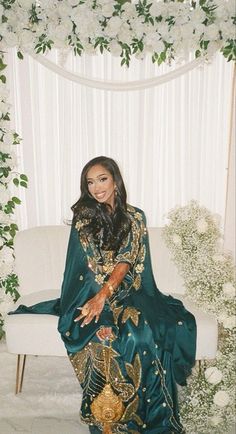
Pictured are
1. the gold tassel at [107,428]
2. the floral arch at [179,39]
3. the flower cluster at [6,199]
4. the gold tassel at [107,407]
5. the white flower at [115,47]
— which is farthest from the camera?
the flower cluster at [6,199]

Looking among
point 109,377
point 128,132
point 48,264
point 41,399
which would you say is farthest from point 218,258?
point 128,132

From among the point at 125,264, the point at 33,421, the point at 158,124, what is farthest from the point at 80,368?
the point at 158,124

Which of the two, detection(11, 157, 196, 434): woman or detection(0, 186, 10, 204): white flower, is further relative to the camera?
detection(0, 186, 10, 204): white flower

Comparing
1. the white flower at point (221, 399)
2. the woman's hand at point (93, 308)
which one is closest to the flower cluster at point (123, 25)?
the woman's hand at point (93, 308)

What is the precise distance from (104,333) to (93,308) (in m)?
0.16

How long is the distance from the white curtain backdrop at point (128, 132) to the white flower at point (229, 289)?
151 centimetres

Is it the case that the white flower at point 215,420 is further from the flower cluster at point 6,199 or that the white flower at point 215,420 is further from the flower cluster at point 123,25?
the flower cluster at point 123,25

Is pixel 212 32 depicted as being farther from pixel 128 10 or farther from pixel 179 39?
pixel 128 10

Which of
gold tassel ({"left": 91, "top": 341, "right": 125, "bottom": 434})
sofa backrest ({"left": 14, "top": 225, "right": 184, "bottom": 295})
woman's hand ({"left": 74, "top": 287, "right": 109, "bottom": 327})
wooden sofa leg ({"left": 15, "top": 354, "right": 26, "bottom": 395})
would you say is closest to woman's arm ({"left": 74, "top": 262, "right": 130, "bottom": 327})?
woman's hand ({"left": 74, "top": 287, "right": 109, "bottom": 327})

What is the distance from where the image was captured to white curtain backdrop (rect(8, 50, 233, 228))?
444 centimetres

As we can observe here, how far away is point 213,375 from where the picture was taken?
9.17 feet

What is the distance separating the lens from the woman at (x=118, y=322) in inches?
107

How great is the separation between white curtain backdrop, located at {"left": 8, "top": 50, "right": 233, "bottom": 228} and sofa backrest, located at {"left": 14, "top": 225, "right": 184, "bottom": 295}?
657 mm

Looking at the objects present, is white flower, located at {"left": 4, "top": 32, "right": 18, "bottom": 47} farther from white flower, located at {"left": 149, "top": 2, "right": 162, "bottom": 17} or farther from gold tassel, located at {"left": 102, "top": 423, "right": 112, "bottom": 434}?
gold tassel, located at {"left": 102, "top": 423, "right": 112, "bottom": 434}
